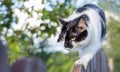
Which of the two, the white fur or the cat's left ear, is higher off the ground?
the cat's left ear

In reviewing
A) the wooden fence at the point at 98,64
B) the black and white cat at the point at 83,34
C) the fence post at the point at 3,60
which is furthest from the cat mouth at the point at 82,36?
the fence post at the point at 3,60

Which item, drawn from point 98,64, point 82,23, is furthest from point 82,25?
point 98,64

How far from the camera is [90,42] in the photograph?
1.27m

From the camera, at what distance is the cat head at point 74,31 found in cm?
126

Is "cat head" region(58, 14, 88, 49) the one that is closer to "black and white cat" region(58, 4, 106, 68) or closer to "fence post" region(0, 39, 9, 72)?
Result: "black and white cat" region(58, 4, 106, 68)

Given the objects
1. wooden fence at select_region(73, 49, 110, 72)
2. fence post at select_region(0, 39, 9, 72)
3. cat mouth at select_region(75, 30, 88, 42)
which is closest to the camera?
fence post at select_region(0, 39, 9, 72)

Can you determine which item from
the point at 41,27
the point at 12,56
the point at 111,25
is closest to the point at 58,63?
the point at 111,25

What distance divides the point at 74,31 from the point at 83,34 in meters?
0.03

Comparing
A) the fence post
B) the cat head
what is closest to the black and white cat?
the cat head

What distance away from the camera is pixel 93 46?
4.21 ft

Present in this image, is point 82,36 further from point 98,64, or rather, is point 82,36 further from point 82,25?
point 98,64

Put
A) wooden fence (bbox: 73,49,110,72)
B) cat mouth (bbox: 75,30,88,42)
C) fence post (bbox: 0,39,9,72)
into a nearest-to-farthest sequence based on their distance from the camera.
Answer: fence post (bbox: 0,39,9,72)
cat mouth (bbox: 75,30,88,42)
wooden fence (bbox: 73,49,110,72)

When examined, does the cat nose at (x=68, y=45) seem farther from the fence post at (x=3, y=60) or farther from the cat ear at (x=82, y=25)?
the fence post at (x=3, y=60)

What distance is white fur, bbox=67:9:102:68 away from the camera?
1.26 meters
